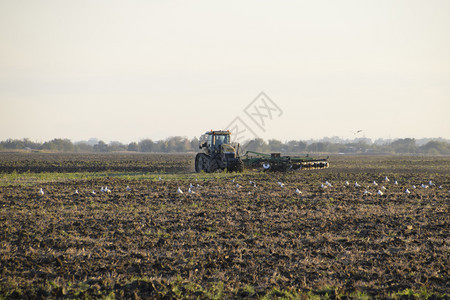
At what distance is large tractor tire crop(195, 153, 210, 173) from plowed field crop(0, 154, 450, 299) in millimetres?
11646

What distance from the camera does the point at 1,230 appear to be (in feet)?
37.2

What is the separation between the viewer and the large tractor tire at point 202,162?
96.5ft

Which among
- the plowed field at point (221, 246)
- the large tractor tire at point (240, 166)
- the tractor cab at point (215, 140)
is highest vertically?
the tractor cab at point (215, 140)

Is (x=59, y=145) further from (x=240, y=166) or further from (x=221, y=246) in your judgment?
(x=221, y=246)

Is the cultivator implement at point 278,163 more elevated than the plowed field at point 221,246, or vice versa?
the cultivator implement at point 278,163

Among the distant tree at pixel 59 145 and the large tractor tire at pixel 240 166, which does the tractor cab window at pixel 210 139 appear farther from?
the distant tree at pixel 59 145

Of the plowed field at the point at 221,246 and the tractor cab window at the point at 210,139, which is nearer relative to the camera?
the plowed field at the point at 221,246

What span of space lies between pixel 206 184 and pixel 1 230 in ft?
40.2

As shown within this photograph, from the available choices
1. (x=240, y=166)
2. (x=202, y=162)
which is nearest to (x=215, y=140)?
(x=202, y=162)

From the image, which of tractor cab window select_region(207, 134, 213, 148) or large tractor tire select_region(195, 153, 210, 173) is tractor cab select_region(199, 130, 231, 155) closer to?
tractor cab window select_region(207, 134, 213, 148)

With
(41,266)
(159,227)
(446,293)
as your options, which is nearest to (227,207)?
(159,227)

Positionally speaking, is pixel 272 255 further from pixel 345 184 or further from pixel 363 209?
pixel 345 184

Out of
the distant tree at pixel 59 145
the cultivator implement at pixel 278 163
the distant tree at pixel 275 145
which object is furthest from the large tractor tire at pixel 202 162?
the distant tree at pixel 275 145

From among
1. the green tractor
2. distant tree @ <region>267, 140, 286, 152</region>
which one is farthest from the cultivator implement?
distant tree @ <region>267, 140, 286, 152</region>
